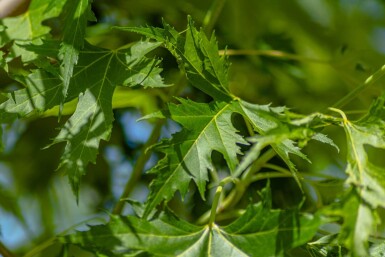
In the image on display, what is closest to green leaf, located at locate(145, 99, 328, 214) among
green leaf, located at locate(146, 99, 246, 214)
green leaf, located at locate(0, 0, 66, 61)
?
green leaf, located at locate(146, 99, 246, 214)

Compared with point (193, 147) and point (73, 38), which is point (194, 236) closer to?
point (193, 147)

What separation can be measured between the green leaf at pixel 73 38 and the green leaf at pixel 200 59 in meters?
0.04

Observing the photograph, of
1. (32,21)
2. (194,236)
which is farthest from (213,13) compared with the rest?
(194,236)

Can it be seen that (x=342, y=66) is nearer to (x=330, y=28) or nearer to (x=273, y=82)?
(x=273, y=82)

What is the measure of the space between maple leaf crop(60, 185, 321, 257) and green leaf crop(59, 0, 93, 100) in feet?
0.39

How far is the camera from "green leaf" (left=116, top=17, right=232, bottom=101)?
1.94 ft

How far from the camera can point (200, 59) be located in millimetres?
607

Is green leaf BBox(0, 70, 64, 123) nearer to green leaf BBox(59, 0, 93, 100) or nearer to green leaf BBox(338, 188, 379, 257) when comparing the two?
green leaf BBox(59, 0, 93, 100)

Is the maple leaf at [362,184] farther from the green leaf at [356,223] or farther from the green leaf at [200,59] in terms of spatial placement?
the green leaf at [200,59]

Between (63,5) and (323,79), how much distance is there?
1.76 ft

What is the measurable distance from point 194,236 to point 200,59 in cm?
14

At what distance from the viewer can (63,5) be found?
730mm

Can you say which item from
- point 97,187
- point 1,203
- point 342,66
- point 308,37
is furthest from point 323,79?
point 1,203

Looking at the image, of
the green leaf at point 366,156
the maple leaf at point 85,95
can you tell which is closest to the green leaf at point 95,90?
the maple leaf at point 85,95
